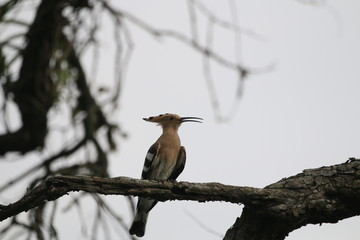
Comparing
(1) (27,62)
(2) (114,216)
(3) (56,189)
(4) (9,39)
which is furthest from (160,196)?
(1) (27,62)

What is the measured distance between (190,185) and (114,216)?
1.21m

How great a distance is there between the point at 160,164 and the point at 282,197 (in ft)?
8.19

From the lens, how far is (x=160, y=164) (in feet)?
18.6

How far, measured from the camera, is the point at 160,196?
3258mm

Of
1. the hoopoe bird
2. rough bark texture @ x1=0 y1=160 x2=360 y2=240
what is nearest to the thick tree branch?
rough bark texture @ x1=0 y1=160 x2=360 y2=240

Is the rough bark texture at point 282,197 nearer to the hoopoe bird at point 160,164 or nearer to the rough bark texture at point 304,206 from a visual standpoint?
the rough bark texture at point 304,206

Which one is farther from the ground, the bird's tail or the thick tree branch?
the bird's tail

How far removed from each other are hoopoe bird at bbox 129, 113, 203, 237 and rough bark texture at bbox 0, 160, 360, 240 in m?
2.35

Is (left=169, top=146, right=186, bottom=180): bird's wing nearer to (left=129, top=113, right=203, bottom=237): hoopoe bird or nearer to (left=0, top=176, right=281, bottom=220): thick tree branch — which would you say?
(left=129, top=113, right=203, bottom=237): hoopoe bird

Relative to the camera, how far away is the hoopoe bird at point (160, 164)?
567 centimetres

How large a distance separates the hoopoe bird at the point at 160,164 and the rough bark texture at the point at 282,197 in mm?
2349

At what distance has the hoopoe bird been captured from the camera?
567cm

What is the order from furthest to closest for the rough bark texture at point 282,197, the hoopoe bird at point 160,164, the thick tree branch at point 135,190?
the hoopoe bird at point 160,164 → the rough bark texture at point 282,197 → the thick tree branch at point 135,190

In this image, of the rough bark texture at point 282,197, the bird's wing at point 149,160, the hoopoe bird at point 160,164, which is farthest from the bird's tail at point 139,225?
the rough bark texture at point 282,197
